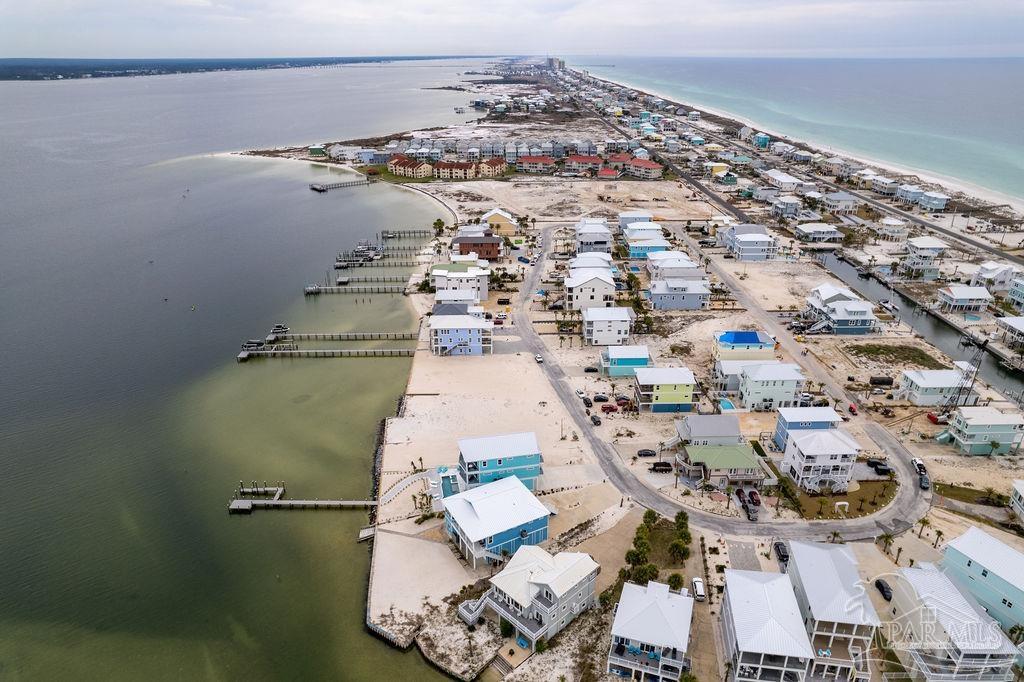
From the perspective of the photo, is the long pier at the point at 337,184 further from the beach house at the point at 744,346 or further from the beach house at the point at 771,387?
the beach house at the point at 771,387

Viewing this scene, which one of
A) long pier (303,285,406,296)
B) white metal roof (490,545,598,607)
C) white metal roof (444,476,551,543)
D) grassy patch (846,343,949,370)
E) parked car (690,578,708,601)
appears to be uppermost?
white metal roof (490,545,598,607)

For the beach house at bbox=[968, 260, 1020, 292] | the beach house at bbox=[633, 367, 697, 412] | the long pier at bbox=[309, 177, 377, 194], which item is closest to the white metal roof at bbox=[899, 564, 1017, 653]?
the beach house at bbox=[633, 367, 697, 412]

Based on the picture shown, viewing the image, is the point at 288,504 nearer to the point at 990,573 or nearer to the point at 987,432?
the point at 990,573

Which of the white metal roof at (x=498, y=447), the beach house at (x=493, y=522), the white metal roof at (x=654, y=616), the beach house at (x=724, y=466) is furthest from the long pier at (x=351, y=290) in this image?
the white metal roof at (x=654, y=616)

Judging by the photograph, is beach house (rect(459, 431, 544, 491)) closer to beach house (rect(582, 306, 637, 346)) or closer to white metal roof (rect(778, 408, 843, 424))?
white metal roof (rect(778, 408, 843, 424))

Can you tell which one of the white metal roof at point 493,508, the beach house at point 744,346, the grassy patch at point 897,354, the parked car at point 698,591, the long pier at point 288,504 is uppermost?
the white metal roof at point 493,508

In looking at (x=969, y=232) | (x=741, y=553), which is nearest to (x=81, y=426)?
(x=741, y=553)
